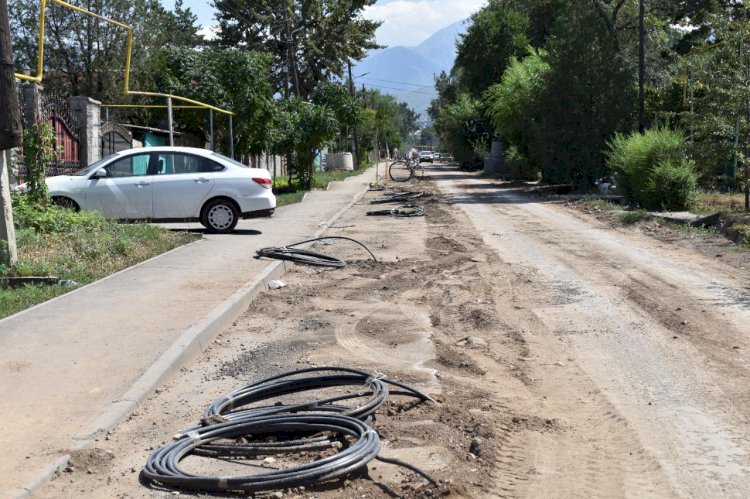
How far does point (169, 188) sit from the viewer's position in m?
16.8

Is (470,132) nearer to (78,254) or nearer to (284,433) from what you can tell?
(78,254)

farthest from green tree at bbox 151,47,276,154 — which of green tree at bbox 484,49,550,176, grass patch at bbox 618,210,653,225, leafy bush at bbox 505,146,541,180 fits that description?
leafy bush at bbox 505,146,541,180

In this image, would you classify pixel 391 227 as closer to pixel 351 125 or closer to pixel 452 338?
pixel 452 338

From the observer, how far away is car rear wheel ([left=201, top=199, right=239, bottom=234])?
56.0 ft

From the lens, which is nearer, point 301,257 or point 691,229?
point 301,257

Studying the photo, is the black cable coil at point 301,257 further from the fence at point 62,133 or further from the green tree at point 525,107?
the green tree at point 525,107

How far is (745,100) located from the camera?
20312mm

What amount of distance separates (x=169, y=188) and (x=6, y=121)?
6.25 metres

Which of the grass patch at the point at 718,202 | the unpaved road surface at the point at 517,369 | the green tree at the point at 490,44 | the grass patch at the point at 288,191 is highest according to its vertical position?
the green tree at the point at 490,44

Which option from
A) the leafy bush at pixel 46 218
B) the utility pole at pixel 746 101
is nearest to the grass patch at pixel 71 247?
the leafy bush at pixel 46 218

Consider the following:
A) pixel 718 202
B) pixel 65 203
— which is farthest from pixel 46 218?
pixel 718 202

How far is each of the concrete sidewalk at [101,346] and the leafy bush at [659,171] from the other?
13455 millimetres

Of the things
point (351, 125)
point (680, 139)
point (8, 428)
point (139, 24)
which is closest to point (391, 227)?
point (680, 139)

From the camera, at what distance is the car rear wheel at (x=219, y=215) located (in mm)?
17078
